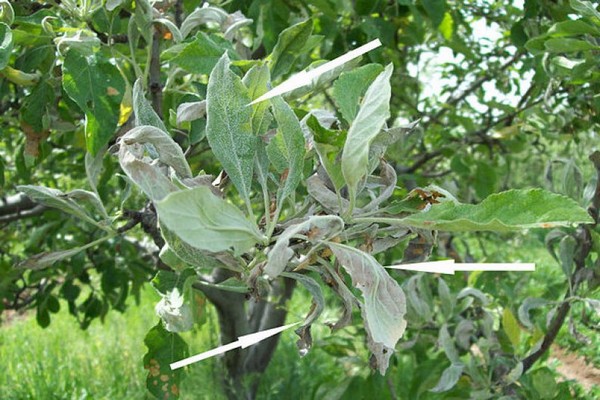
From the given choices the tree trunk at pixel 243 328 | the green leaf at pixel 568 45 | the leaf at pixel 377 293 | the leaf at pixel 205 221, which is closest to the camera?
the leaf at pixel 205 221

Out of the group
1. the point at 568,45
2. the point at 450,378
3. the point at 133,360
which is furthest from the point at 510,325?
the point at 133,360

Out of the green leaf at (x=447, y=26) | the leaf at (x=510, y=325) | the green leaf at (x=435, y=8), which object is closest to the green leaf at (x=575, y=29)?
the green leaf at (x=435, y=8)

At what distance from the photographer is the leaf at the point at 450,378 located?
5.40 feet

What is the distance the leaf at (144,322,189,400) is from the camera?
1063 mm

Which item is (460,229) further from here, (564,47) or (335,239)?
(564,47)

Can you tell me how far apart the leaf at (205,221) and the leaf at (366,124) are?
0.10 meters

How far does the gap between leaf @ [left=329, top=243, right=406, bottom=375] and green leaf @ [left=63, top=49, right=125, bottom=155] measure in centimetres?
53

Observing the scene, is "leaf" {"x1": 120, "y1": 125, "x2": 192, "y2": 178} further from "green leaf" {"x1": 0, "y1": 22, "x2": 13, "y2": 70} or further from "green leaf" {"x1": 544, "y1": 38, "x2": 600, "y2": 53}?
"green leaf" {"x1": 544, "y1": 38, "x2": 600, "y2": 53}

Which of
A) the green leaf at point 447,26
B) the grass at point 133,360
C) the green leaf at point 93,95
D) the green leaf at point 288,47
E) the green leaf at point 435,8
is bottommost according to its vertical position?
the grass at point 133,360

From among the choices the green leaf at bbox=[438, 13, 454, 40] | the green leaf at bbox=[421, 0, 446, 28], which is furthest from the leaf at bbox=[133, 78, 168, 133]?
the green leaf at bbox=[438, 13, 454, 40]

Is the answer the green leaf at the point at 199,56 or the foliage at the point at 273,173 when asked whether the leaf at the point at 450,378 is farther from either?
the green leaf at the point at 199,56

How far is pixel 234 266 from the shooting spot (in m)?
0.70

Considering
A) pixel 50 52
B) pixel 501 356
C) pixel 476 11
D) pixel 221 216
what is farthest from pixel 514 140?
pixel 221 216

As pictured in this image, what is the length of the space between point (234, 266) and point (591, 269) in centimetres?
109
